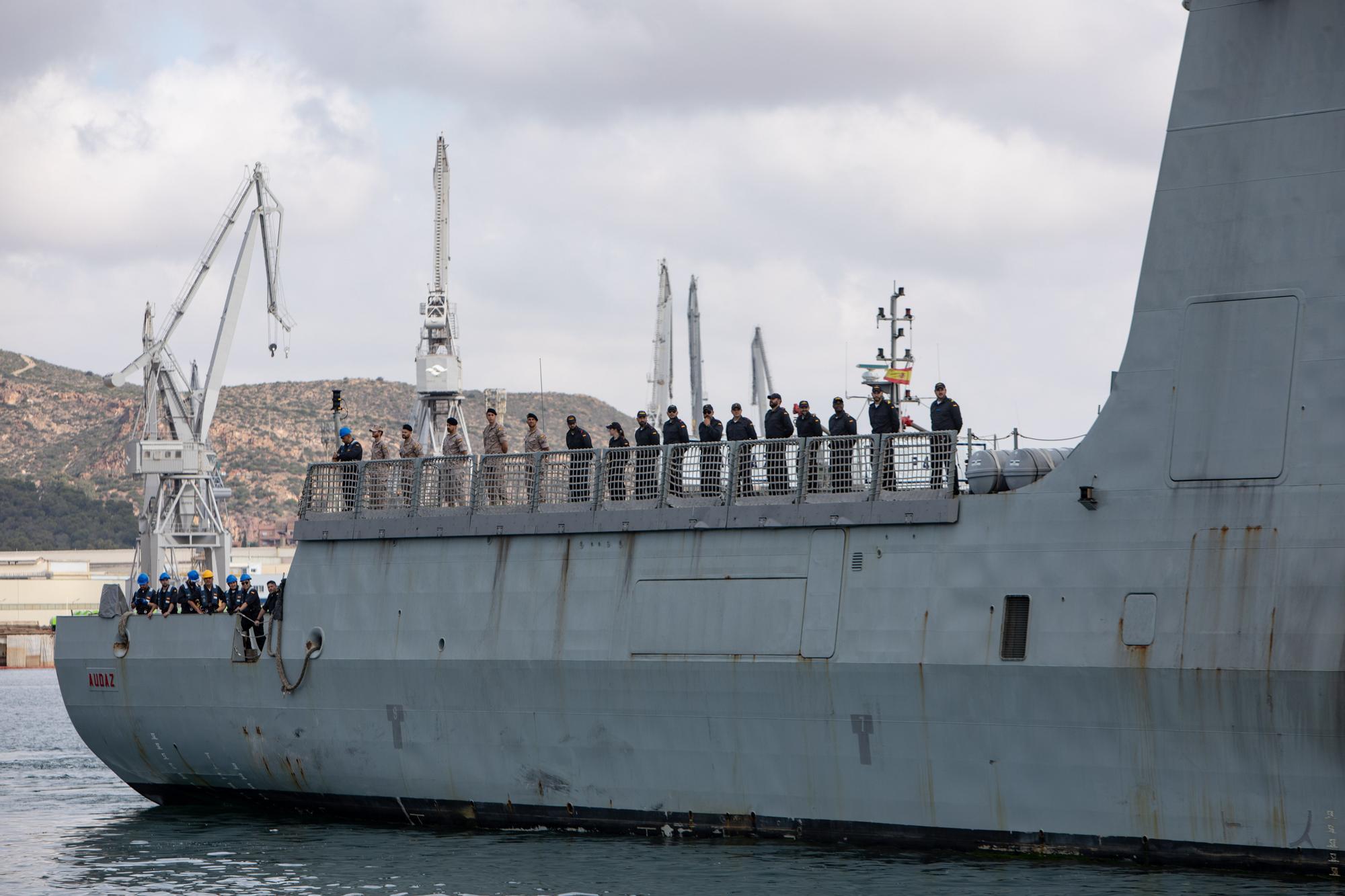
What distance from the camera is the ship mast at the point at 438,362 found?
77.6 m

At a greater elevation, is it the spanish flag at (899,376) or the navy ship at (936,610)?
the spanish flag at (899,376)

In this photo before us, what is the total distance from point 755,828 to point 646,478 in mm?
4965

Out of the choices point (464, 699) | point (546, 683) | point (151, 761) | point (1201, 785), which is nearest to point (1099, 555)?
point (1201, 785)

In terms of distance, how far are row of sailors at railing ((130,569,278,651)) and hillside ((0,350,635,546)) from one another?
136329 mm

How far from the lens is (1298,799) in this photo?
55.1 feet

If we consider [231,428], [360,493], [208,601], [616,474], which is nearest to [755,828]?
[616,474]

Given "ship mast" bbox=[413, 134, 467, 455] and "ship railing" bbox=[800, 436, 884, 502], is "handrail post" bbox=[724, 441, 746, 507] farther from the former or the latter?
"ship mast" bbox=[413, 134, 467, 455]

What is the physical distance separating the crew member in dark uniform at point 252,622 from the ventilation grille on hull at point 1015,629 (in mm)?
12041

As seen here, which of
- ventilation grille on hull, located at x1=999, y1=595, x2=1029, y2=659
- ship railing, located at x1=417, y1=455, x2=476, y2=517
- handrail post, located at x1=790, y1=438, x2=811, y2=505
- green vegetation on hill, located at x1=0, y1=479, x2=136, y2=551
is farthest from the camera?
green vegetation on hill, located at x1=0, y1=479, x2=136, y2=551

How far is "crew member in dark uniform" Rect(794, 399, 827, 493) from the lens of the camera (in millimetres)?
20609

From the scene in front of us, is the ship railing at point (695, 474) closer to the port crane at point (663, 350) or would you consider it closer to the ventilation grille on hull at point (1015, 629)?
the ventilation grille on hull at point (1015, 629)

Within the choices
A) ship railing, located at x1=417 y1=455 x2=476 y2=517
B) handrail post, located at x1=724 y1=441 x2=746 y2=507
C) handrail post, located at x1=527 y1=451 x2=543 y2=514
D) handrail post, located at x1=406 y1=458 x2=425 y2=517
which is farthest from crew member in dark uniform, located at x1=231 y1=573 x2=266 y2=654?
handrail post, located at x1=724 y1=441 x2=746 y2=507

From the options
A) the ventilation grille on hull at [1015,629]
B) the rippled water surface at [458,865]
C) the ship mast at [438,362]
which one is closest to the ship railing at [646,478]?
the ventilation grille on hull at [1015,629]

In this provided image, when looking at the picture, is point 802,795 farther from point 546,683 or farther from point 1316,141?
point 1316,141
